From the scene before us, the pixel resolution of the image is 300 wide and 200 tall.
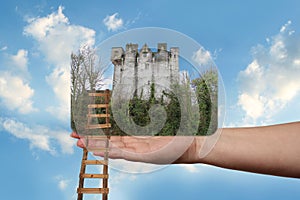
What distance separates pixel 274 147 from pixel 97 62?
1.88 ft

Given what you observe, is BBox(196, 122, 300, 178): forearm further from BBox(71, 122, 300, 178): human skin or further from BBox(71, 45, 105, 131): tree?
BBox(71, 45, 105, 131): tree

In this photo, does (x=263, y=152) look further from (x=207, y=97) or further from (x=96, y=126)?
(x=96, y=126)

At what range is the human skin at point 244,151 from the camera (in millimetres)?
930

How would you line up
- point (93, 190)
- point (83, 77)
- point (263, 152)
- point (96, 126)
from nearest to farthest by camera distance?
point (263, 152)
point (96, 126)
point (83, 77)
point (93, 190)

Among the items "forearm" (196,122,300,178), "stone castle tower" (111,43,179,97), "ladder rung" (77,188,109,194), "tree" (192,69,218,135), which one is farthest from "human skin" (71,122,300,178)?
"ladder rung" (77,188,109,194)

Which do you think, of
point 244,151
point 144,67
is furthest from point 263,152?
point 144,67

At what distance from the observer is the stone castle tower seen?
111 cm

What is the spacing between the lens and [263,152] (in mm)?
938

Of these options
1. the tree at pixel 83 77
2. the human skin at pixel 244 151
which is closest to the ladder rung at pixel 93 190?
the tree at pixel 83 77

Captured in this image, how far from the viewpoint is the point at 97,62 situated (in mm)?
1145

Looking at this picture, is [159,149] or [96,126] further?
[96,126]

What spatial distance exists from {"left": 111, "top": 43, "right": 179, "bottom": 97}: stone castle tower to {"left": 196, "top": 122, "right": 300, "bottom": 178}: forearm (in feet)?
0.94

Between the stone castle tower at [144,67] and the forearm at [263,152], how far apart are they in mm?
286

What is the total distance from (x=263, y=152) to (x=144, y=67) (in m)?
0.43
